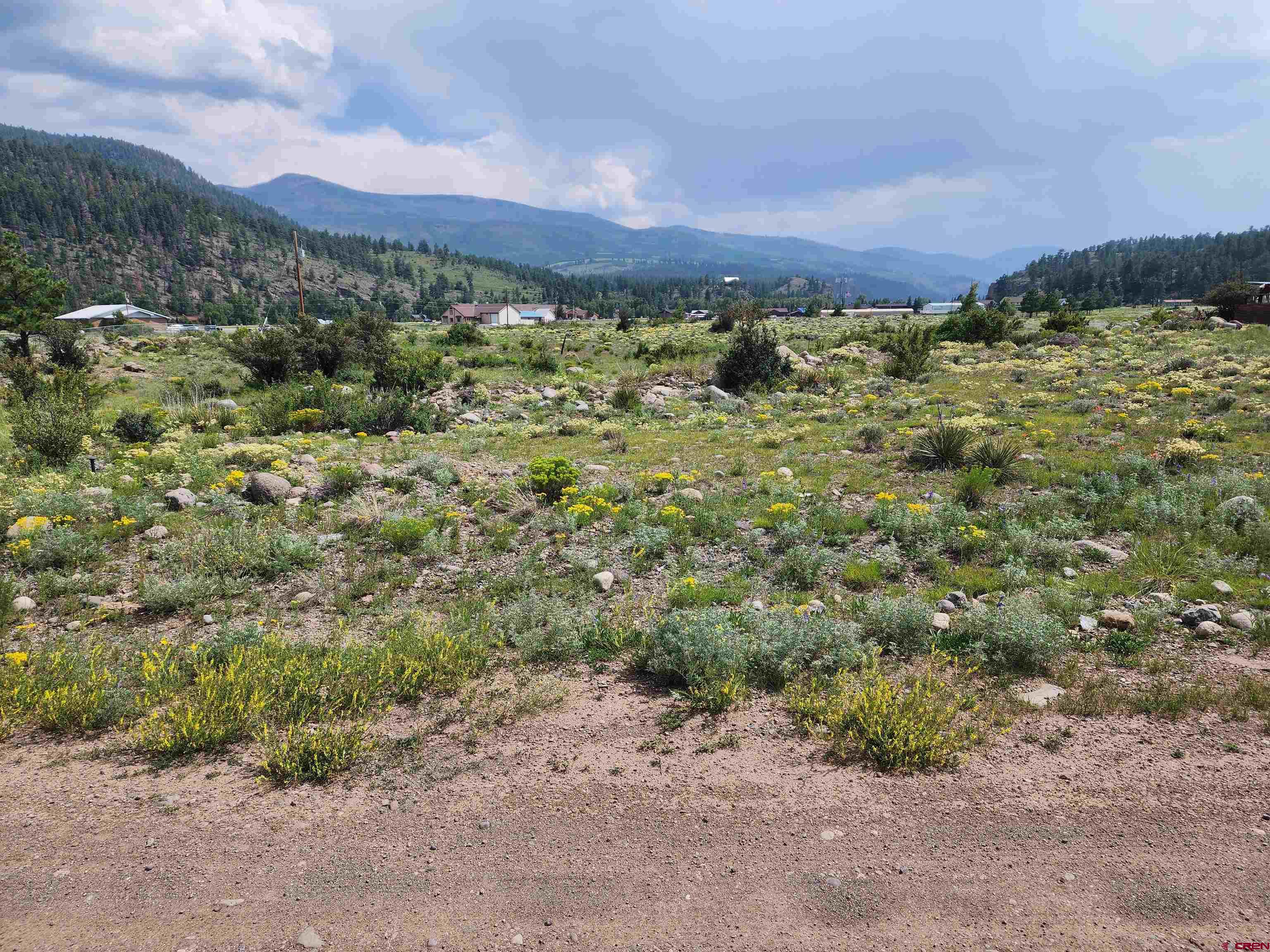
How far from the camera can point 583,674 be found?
17.4ft

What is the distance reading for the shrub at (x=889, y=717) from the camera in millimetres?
4074

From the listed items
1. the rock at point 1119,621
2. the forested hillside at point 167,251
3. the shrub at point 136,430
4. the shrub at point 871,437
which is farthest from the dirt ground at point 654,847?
the forested hillside at point 167,251

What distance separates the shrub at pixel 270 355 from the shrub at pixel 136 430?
7255 millimetres

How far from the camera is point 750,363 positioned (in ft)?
71.4

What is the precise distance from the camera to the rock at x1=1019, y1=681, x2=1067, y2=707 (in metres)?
4.67

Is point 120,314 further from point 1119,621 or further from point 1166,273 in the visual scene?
point 1166,273

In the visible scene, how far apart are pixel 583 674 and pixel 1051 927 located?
3381 millimetres

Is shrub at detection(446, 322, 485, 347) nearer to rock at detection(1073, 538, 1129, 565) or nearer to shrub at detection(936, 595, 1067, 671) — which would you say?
rock at detection(1073, 538, 1129, 565)

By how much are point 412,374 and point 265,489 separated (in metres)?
11.6

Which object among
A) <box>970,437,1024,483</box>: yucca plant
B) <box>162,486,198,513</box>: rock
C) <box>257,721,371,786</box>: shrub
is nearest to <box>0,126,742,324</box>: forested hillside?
<box>162,486,198,513</box>: rock

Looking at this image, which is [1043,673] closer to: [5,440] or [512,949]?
[512,949]

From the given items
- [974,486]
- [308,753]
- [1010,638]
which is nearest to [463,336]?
[974,486]

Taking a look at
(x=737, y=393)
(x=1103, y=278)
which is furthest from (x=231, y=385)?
(x=1103, y=278)

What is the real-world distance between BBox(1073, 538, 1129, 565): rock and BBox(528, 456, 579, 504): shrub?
21.5ft
